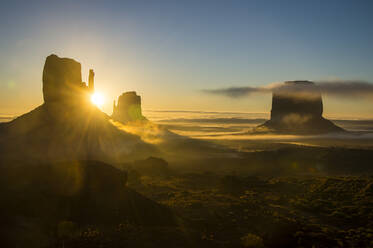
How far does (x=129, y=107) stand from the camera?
611 ft

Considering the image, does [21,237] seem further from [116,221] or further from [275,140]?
[275,140]

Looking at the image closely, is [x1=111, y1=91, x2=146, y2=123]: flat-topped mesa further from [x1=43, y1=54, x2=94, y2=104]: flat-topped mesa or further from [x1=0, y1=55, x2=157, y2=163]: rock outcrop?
[x1=43, y1=54, x2=94, y2=104]: flat-topped mesa

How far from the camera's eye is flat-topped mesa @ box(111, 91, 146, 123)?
18488 centimetres

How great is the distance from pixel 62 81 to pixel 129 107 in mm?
102265

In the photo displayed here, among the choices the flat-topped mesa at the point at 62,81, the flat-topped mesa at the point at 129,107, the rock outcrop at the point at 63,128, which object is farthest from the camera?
the flat-topped mesa at the point at 129,107

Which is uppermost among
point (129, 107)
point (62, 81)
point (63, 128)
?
point (62, 81)

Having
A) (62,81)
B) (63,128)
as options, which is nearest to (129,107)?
(62,81)

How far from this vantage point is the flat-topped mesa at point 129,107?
18488 cm

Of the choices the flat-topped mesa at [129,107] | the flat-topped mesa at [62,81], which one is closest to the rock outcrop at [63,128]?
the flat-topped mesa at [62,81]

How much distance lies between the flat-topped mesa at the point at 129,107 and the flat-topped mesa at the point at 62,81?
3731 inches

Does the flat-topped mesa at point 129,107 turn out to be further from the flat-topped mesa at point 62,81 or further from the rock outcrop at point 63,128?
the flat-topped mesa at point 62,81

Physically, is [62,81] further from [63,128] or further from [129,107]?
[129,107]

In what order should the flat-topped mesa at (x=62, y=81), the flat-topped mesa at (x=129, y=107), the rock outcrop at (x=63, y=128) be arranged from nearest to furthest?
the rock outcrop at (x=63, y=128), the flat-topped mesa at (x=62, y=81), the flat-topped mesa at (x=129, y=107)

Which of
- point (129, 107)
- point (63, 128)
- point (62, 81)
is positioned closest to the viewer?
point (63, 128)
